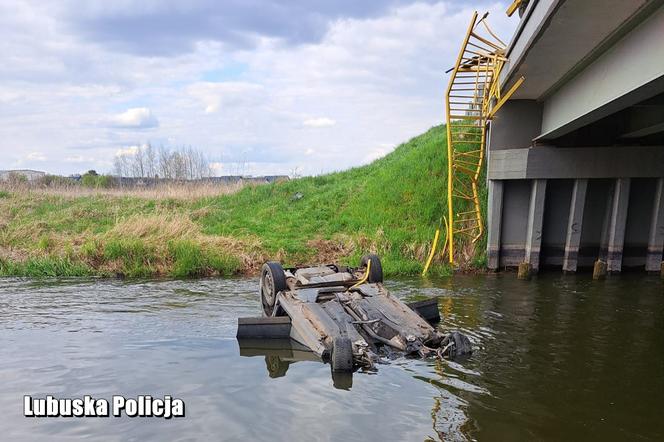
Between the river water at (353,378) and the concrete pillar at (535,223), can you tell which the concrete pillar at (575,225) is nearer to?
the concrete pillar at (535,223)

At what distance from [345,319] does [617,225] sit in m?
10.4

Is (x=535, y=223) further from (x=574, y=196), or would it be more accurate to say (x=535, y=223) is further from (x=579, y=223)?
(x=574, y=196)

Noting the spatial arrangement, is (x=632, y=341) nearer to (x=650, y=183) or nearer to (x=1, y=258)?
(x=650, y=183)

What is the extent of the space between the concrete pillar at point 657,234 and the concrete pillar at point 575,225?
1.89m

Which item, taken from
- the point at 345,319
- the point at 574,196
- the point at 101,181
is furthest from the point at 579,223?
the point at 101,181

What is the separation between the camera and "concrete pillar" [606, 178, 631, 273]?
14117 millimetres

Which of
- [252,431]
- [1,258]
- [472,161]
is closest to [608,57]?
[252,431]

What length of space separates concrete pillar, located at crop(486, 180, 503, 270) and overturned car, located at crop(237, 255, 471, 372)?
6.11 metres

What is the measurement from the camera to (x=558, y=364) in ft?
23.0

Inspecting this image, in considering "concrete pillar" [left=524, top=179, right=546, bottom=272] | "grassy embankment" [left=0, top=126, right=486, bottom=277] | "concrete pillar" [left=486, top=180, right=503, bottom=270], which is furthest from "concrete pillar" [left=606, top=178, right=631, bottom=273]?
"grassy embankment" [left=0, top=126, right=486, bottom=277]

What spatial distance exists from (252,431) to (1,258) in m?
13.2

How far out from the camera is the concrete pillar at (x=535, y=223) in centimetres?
1427

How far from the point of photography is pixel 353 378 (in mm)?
6461

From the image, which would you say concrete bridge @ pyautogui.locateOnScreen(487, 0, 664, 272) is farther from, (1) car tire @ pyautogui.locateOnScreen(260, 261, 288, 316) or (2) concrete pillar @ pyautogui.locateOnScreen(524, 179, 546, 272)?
(1) car tire @ pyautogui.locateOnScreen(260, 261, 288, 316)
